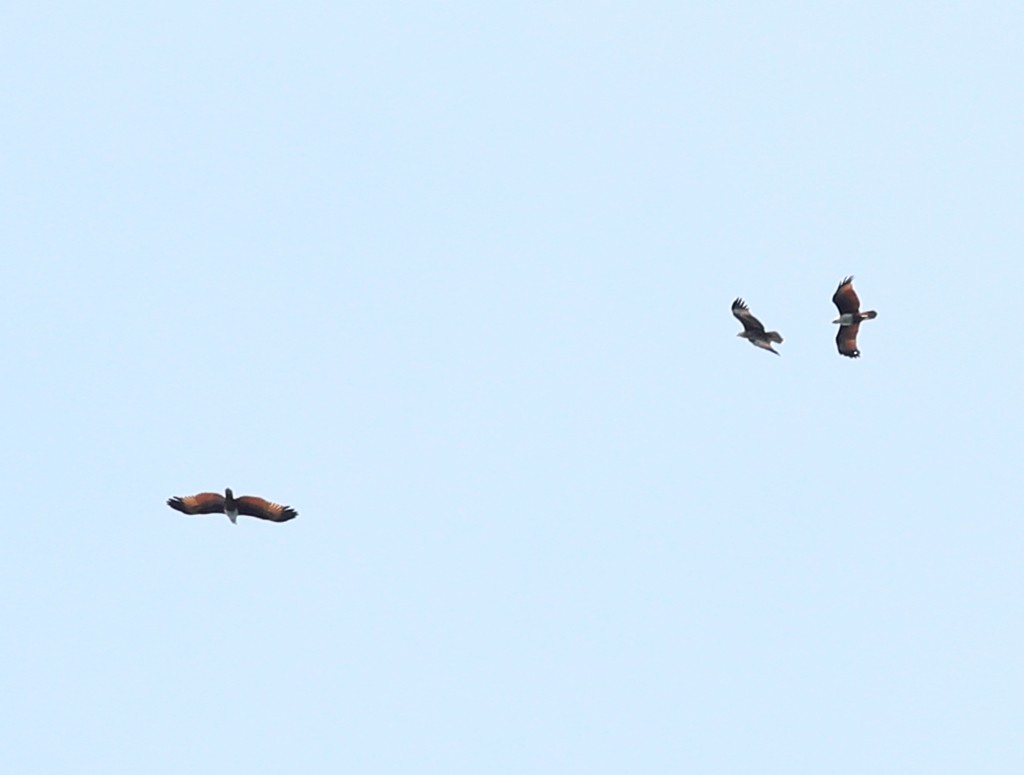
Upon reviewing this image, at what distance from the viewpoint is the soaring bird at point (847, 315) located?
5341 centimetres

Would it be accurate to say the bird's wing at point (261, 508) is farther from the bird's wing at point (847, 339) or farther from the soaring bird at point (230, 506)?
the bird's wing at point (847, 339)

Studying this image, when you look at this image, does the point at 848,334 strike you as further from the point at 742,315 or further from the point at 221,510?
the point at 221,510

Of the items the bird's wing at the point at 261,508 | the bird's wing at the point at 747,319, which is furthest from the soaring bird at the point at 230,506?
the bird's wing at the point at 747,319

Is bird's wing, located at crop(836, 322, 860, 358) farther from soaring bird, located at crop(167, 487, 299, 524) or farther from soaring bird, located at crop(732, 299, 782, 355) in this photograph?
soaring bird, located at crop(167, 487, 299, 524)

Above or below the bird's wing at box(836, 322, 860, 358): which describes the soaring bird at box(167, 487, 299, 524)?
below

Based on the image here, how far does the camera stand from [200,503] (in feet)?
155

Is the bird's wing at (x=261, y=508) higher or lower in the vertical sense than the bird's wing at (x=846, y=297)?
lower

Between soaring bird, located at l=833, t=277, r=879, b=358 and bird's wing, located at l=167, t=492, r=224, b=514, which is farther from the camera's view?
soaring bird, located at l=833, t=277, r=879, b=358

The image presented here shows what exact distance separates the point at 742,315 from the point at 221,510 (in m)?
17.8

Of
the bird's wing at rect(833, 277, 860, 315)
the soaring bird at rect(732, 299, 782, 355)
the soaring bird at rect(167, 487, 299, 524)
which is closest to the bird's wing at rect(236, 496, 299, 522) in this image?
the soaring bird at rect(167, 487, 299, 524)

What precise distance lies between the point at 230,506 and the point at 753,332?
17706 mm

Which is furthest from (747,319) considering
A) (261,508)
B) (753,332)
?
(261,508)

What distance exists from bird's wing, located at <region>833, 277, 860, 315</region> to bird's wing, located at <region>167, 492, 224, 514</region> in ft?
70.2

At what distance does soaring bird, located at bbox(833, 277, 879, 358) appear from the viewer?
53.4 m
